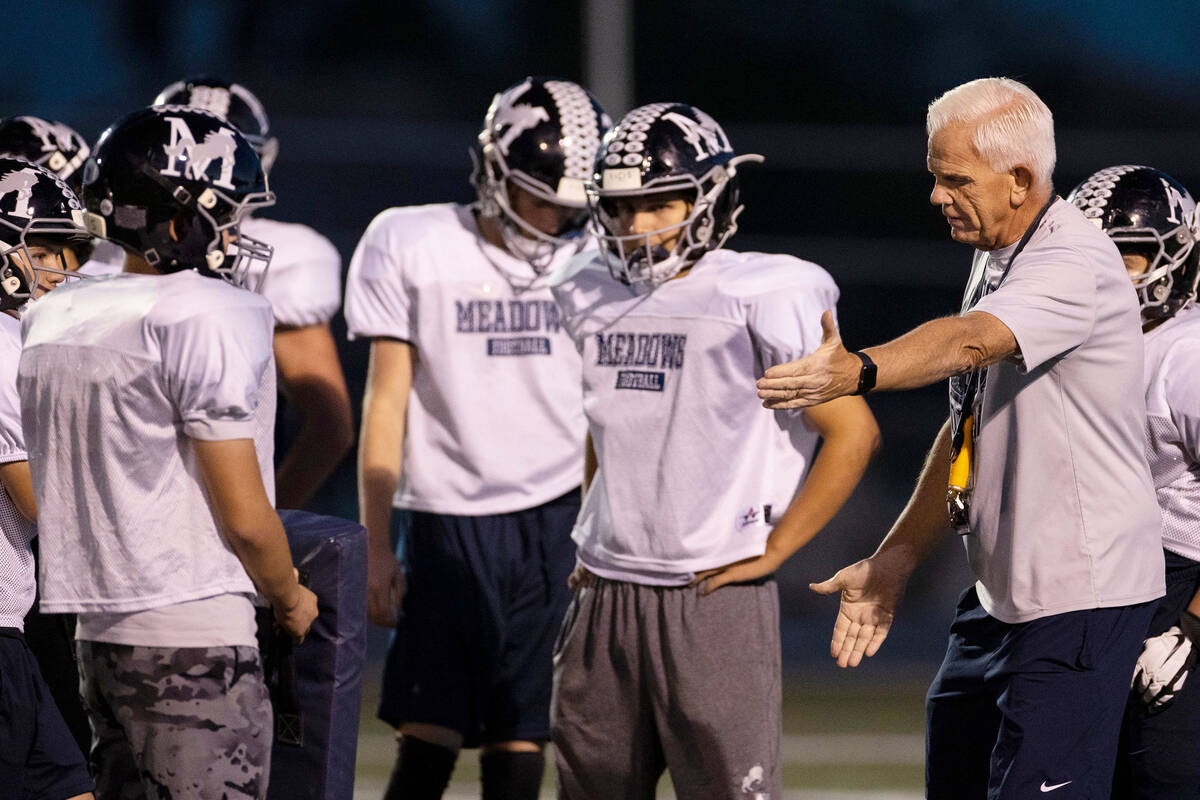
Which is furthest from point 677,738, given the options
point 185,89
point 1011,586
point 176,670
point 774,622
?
point 185,89

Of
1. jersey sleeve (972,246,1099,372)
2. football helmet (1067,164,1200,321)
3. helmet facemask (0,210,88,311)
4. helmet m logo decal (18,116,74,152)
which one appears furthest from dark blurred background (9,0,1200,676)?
jersey sleeve (972,246,1099,372)

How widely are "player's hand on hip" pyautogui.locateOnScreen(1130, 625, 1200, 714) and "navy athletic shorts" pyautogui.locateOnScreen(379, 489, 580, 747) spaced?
4.45 feet

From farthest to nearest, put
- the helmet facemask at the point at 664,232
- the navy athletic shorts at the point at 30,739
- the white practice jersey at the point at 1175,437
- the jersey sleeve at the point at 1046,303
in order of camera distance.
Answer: the helmet facemask at the point at 664,232, the white practice jersey at the point at 1175,437, the navy athletic shorts at the point at 30,739, the jersey sleeve at the point at 1046,303

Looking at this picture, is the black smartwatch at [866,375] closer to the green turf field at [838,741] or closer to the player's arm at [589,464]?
the player's arm at [589,464]

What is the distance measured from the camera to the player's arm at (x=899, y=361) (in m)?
2.30

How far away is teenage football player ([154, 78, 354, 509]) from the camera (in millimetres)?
4191

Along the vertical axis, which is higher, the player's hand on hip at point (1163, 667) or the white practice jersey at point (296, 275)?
the white practice jersey at point (296, 275)

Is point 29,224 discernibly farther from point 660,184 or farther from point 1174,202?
point 1174,202

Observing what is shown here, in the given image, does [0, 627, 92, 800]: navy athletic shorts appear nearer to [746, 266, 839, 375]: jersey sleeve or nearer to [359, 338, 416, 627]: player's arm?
[359, 338, 416, 627]: player's arm

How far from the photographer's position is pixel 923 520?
298 cm

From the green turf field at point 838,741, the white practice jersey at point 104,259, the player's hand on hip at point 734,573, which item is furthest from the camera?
the green turf field at point 838,741

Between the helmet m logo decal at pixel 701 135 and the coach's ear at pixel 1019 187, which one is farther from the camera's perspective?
the helmet m logo decal at pixel 701 135

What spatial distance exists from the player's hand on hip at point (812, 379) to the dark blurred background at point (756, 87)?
22.6ft

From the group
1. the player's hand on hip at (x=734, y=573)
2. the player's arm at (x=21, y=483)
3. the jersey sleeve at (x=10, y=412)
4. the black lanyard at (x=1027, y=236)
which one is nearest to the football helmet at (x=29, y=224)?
the jersey sleeve at (x=10, y=412)
